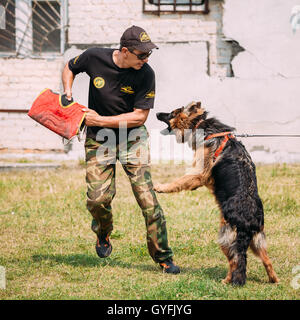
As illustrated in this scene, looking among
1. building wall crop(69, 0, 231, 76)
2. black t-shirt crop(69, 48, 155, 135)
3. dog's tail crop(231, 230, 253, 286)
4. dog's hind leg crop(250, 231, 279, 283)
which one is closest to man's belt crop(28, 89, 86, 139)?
black t-shirt crop(69, 48, 155, 135)

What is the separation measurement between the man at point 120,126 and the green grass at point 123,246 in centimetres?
49

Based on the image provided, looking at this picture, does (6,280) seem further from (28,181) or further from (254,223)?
(28,181)

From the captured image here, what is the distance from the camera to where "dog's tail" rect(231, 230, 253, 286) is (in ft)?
14.6

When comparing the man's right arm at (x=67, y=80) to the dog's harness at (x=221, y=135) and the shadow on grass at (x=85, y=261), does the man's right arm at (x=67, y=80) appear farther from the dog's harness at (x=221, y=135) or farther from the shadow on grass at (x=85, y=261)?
the shadow on grass at (x=85, y=261)

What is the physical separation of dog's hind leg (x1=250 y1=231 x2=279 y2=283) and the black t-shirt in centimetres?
165

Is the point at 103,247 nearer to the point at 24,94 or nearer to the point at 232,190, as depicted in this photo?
the point at 232,190

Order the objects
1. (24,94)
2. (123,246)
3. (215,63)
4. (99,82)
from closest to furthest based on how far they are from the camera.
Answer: (99,82)
(123,246)
(215,63)
(24,94)

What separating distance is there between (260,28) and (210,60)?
4.29 ft

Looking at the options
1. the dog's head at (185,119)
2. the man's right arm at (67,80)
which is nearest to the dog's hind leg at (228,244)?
the dog's head at (185,119)

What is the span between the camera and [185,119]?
17.5 feet

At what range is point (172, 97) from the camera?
11.2 m

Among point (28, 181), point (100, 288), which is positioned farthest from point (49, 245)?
point (28, 181)

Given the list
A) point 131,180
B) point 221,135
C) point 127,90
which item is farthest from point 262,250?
point 127,90

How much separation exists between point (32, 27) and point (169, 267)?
8.03 metres
